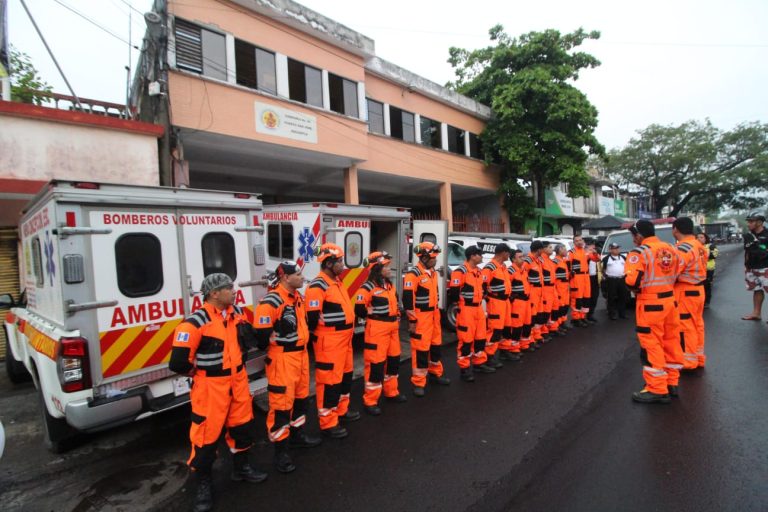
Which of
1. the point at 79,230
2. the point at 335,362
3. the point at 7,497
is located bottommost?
the point at 7,497

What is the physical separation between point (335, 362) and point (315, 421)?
0.92 meters

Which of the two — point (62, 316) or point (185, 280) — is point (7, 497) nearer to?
point (62, 316)

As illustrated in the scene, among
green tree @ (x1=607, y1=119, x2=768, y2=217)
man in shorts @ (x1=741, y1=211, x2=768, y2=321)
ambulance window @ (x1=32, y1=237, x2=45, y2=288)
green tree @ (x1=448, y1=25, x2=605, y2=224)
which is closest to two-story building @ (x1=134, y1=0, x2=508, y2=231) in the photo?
green tree @ (x1=448, y1=25, x2=605, y2=224)

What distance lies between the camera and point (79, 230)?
10.1 ft

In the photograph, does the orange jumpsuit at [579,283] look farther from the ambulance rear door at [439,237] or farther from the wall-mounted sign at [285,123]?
the wall-mounted sign at [285,123]

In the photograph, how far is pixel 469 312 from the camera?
197 inches

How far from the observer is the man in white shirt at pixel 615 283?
26.8ft

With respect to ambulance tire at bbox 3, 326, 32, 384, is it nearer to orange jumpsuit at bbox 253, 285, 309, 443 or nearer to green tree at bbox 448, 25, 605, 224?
orange jumpsuit at bbox 253, 285, 309, 443

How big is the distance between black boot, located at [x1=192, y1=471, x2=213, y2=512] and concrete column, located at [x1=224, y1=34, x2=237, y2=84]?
885 cm

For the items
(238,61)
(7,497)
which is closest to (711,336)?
(7,497)

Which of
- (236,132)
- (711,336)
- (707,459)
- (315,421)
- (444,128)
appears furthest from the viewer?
(444,128)

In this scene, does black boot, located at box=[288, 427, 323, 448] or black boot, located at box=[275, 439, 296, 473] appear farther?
black boot, located at box=[288, 427, 323, 448]

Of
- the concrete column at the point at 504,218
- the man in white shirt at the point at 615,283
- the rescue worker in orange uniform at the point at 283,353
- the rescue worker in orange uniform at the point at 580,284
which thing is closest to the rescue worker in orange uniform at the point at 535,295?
the rescue worker in orange uniform at the point at 580,284

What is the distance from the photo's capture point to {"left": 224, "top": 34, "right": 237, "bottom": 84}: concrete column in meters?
9.23
